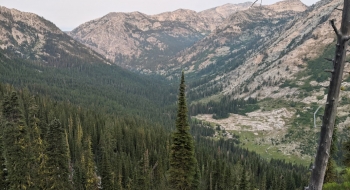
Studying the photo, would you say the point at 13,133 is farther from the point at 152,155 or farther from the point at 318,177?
the point at 152,155

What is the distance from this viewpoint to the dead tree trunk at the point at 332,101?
24.7ft

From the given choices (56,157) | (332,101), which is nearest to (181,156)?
(332,101)

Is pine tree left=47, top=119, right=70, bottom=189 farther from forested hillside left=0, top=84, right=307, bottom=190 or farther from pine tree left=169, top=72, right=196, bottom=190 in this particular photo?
pine tree left=169, top=72, right=196, bottom=190

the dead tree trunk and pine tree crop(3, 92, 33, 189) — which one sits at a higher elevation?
the dead tree trunk

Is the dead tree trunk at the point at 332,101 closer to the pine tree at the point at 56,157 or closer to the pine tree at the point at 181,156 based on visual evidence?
the pine tree at the point at 181,156

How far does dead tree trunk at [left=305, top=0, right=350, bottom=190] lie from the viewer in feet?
24.7

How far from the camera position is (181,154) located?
116 ft

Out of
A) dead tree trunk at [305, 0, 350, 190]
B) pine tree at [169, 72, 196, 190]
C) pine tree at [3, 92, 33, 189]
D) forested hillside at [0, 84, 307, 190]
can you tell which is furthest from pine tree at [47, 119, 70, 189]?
dead tree trunk at [305, 0, 350, 190]

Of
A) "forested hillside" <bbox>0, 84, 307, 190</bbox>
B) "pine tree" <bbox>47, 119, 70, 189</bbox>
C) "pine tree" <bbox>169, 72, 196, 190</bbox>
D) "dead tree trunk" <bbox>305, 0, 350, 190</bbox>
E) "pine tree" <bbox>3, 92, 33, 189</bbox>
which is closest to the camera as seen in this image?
"dead tree trunk" <bbox>305, 0, 350, 190</bbox>

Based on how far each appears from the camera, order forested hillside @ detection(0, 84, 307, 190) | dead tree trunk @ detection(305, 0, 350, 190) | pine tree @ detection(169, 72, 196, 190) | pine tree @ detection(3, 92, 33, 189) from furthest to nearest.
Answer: forested hillside @ detection(0, 84, 307, 190) → pine tree @ detection(3, 92, 33, 189) → pine tree @ detection(169, 72, 196, 190) → dead tree trunk @ detection(305, 0, 350, 190)

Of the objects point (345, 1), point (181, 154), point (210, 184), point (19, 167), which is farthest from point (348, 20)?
point (210, 184)

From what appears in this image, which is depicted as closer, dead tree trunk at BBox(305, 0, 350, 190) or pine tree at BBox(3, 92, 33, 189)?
dead tree trunk at BBox(305, 0, 350, 190)

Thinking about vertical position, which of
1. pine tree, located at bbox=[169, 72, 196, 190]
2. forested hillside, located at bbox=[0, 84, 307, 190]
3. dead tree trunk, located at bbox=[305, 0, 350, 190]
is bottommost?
forested hillside, located at bbox=[0, 84, 307, 190]

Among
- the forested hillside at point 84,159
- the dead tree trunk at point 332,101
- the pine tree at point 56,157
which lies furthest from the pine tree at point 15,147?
the dead tree trunk at point 332,101
